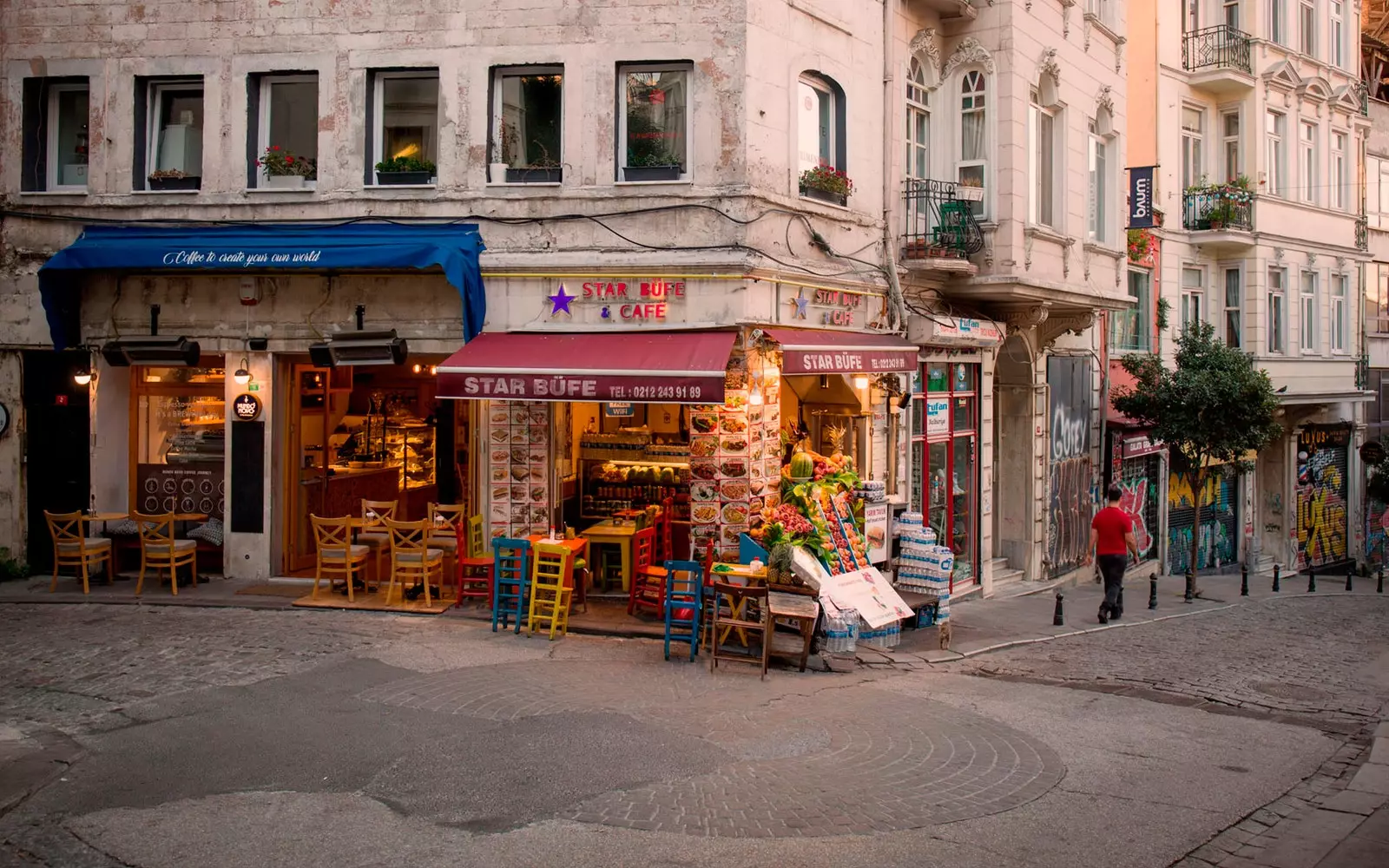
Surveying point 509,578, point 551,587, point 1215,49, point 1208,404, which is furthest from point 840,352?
point 1215,49

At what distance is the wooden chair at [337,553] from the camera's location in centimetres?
1320

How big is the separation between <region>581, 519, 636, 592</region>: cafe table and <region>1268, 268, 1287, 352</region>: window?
1780cm

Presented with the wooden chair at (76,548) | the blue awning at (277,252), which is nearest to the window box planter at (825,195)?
the blue awning at (277,252)

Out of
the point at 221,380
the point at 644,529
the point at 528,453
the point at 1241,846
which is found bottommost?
the point at 1241,846

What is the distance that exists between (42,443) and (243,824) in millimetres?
10027

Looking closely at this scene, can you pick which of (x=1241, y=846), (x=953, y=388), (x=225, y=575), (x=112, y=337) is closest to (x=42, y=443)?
(x=112, y=337)

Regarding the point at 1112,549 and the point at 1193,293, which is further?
the point at 1193,293

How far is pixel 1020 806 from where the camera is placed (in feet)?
24.9

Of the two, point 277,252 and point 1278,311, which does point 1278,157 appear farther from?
point 277,252

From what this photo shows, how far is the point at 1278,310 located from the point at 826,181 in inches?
634

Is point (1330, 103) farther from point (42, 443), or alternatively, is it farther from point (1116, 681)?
point (42, 443)

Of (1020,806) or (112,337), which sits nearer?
(1020,806)

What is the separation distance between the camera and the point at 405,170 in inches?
546

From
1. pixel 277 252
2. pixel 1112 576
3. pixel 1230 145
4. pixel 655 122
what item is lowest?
pixel 1112 576
